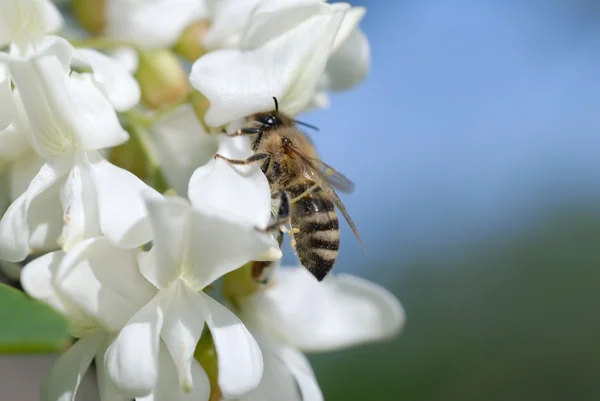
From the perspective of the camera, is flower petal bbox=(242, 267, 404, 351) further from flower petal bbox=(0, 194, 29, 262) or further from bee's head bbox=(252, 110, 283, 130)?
flower petal bbox=(0, 194, 29, 262)

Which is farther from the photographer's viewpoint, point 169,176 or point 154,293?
point 169,176

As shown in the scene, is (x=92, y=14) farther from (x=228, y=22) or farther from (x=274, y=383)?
(x=274, y=383)

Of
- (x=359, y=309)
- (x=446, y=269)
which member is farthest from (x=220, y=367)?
(x=446, y=269)

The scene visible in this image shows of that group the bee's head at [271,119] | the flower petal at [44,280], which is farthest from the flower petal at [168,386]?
the bee's head at [271,119]

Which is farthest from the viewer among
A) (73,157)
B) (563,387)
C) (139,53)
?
(563,387)

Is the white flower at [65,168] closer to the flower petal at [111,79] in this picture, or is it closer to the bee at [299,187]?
the flower petal at [111,79]

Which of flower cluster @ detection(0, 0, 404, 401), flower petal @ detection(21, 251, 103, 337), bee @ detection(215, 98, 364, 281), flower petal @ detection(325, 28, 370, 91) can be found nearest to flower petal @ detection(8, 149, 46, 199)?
flower cluster @ detection(0, 0, 404, 401)

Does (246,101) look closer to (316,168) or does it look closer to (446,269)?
(316,168)
